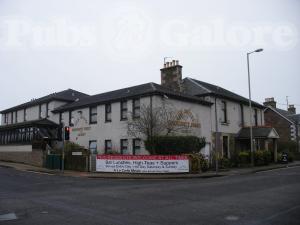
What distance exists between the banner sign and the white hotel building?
2.71 meters

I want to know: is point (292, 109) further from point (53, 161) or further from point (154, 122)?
point (53, 161)

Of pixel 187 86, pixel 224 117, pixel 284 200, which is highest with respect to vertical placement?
pixel 187 86

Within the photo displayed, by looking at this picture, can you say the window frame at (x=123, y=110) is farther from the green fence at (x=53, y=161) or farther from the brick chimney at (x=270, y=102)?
the brick chimney at (x=270, y=102)

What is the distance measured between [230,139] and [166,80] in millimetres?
8593

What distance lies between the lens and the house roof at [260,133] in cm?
3527

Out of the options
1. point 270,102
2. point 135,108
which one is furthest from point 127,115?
point 270,102

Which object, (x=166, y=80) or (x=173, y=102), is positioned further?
(x=166, y=80)

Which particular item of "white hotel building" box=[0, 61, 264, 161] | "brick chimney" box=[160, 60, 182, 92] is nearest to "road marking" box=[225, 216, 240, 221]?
"white hotel building" box=[0, 61, 264, 161]

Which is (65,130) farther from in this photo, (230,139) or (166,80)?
(230,139)

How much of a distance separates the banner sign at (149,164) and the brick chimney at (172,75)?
11.6 m

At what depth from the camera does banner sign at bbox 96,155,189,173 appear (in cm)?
2481

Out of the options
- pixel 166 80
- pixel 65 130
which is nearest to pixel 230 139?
pixel 166 80

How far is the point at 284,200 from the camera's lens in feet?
39.0

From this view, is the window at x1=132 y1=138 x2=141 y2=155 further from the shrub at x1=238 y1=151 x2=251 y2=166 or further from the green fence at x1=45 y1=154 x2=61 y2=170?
the shrub at x1=238 y1=151 x2=251 y2=166
